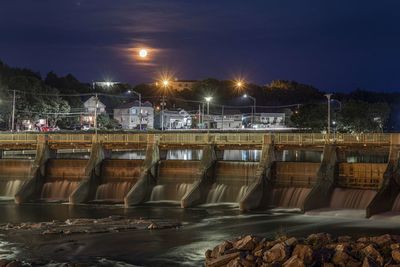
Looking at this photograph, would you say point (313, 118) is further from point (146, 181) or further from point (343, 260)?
point (343, 260)

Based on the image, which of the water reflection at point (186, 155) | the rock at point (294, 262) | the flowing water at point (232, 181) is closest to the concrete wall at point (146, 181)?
the flowing water at point (232, 181)

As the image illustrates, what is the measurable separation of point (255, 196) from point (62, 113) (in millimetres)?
70218

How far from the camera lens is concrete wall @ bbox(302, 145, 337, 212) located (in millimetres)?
50938

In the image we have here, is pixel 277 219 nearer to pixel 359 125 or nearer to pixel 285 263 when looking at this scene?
pixel 285 263

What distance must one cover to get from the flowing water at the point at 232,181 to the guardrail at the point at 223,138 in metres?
2.65

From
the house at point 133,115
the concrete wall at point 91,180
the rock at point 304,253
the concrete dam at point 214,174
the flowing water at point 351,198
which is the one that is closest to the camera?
the rock at point 304,253

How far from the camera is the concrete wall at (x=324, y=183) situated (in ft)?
167

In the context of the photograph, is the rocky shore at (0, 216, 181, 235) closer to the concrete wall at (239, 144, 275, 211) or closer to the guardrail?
the concrete wall at (239, 144, 275, 211)

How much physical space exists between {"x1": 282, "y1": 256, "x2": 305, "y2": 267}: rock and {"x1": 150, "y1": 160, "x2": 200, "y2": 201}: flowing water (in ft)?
103

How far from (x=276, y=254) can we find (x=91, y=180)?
35.9 metres

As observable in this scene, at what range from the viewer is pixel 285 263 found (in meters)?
27.3

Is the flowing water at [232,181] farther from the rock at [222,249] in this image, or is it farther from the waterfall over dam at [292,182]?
the rock at [222,249]

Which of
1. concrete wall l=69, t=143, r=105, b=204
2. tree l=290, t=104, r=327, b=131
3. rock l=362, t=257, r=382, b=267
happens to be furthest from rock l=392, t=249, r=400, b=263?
tree l=290, t=104, r=327, b=131

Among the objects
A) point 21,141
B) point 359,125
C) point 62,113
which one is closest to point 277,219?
point 21,141
